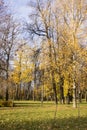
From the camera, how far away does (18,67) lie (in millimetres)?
64812

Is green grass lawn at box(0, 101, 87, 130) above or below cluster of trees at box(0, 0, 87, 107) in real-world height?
below

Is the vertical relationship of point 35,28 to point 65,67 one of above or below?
above

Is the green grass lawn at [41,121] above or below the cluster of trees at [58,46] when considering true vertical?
below

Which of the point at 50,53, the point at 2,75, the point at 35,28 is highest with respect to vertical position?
the point at 35,28

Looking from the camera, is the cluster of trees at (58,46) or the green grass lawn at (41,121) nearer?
the green grass lawn at (41,121)

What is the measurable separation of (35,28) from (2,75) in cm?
785

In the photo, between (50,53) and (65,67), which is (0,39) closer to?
(50,53)

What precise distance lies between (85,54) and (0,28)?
994 centimetres

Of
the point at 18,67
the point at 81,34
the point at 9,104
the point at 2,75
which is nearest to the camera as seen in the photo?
the point at 81,34

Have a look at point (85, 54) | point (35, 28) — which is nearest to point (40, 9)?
point (35, 28)

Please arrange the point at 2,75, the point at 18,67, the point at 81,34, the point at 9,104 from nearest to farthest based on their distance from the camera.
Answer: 1. the point at 81,34
2. the point at 9,104
3. the point at 2,75
4. the point at 18,67

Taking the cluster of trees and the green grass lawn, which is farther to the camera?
the cluster of trees

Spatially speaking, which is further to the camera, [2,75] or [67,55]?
[2,75]

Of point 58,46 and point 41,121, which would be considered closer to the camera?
point 41,121
